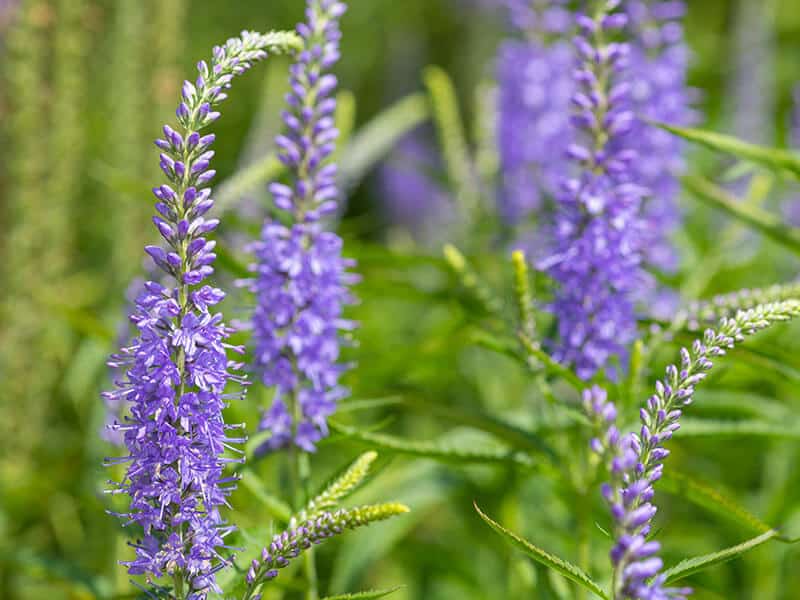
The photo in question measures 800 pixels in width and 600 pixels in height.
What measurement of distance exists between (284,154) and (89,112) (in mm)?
5302

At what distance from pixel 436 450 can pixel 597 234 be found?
2.25 ft

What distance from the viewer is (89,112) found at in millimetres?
7098

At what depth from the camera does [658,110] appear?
3.50 metres

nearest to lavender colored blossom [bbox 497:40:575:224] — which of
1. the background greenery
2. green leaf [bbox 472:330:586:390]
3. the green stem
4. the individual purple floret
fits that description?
the background greenery

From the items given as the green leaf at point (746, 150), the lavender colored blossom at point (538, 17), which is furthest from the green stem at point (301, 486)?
the lavender colored blossom at point (538, 17)

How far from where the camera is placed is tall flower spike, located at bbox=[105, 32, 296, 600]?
1666 millimetres

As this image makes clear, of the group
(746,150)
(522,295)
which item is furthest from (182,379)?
(746,150)

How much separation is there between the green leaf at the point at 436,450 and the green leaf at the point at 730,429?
436 mm

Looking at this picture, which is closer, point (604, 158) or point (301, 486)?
point (301, 486)

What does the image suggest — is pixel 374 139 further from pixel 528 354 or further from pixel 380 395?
pixel 528 354

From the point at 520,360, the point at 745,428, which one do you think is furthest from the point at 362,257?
the point at 745,428

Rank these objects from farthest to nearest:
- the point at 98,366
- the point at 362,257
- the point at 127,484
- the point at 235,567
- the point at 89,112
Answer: the point at 89,112 < the point at 98,366 < the point at 362,257 < the point at 235,567 < the point at 127,484

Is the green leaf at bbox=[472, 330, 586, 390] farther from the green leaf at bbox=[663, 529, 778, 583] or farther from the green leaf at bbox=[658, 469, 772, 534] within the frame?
the green leaf at bbox=[663, 529, 778, 583]

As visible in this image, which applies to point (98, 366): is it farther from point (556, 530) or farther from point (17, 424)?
point (556, 530)
